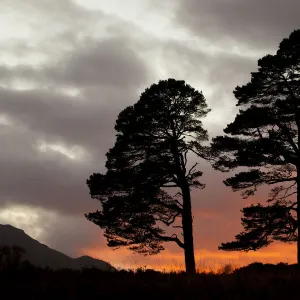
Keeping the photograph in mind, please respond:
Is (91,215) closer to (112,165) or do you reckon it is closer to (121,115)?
(112,165)

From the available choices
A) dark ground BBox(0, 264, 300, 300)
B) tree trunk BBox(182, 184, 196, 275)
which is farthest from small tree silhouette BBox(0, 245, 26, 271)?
tree trunk BBox(182, 184, 196, 275)

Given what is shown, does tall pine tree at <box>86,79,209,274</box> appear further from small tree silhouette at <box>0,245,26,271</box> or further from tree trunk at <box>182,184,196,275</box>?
small tree silhouette at <box>0,245,26,271</box>

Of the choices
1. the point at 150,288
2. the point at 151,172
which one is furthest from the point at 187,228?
the point at 150,288

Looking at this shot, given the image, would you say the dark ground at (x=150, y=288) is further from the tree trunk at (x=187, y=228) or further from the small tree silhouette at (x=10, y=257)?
the tree trunk at (x=187, y=228)

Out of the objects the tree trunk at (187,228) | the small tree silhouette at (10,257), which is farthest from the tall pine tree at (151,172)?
the small tree silhouette at (10,257)

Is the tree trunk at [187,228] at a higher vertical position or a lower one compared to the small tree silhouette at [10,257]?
higher

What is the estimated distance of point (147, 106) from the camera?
91.3 ft

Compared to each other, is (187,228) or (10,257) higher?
(187,228)

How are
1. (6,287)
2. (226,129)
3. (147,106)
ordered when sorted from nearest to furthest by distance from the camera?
(6,287) → (226,129) → (147,106)

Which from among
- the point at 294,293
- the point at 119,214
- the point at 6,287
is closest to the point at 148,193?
the point at 119,214

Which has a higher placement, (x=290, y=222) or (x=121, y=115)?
(x=121, y=115)

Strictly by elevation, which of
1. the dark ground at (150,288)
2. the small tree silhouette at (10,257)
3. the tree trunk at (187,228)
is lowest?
the dark ground at (150,288)

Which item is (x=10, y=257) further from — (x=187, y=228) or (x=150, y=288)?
(x=187, y=228)

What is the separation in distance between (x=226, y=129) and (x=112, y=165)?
7.15m
